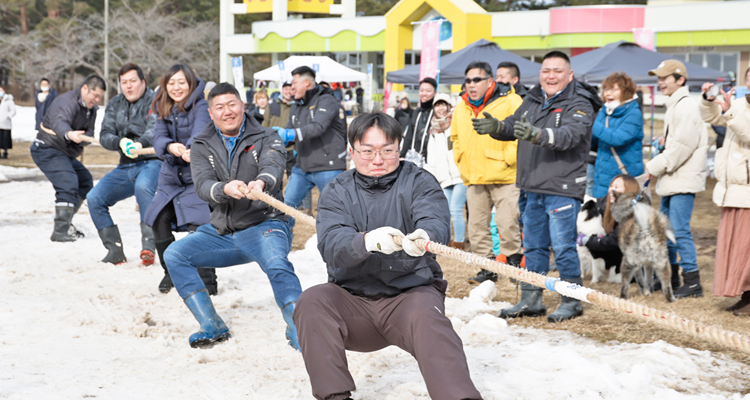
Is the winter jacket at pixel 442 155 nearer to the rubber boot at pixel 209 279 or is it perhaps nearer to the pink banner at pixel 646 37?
the rubber boot at pixel 209 279

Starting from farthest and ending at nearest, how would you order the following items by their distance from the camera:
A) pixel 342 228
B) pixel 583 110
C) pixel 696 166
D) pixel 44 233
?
pixel 44 233, pixel 696 166, pixel 583 110, pixel 342 228

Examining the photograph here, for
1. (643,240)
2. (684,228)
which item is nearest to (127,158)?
(643,240)

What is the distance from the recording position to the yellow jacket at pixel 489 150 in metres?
5.88

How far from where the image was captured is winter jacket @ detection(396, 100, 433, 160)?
7734 mm

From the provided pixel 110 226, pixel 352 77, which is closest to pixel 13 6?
pixel 352 77

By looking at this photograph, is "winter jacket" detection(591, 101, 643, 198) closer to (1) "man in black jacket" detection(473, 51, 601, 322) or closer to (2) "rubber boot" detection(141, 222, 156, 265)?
(1) "man in black jacket" detection(473, 51, 601, 322)

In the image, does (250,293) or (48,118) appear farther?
(48,118)

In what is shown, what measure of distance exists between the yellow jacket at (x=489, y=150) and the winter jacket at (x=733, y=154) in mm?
1576

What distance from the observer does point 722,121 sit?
4.76m

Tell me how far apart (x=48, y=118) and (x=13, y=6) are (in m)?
44.4

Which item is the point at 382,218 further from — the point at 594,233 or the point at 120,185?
the point at 120,185

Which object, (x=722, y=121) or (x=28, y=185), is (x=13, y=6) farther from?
(x=722, y=121)

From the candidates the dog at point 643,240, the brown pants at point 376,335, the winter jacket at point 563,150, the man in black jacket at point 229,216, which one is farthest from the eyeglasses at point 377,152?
the dog at point 643,240

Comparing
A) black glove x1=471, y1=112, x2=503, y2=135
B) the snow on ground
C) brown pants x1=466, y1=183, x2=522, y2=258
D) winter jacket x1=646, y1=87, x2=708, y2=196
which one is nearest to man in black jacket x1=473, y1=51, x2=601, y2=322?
black glove x1=471, y1=112, x2=503, y2=135
